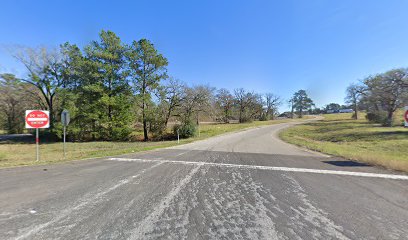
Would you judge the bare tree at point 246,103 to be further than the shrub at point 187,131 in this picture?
Yes

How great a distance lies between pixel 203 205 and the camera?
360 centimetres

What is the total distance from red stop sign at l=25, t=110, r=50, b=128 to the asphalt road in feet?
15.6

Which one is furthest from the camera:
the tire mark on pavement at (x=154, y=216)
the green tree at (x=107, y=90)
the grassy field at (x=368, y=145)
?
the green tree at (x=107, y=90)

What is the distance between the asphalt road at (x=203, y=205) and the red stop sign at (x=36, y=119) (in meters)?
4.76

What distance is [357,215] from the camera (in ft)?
10.5

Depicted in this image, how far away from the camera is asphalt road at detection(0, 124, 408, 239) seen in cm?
269

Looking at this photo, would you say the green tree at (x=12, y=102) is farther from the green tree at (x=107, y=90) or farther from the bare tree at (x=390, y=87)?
the bare tree at (x=390, y=87)

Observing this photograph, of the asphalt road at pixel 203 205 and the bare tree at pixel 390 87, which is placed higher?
the bare tree at pixel 390 87

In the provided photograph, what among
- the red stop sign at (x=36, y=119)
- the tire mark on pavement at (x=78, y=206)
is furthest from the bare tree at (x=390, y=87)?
the red stop sign at (x=36, y=119)

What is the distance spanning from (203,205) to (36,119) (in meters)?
11.0

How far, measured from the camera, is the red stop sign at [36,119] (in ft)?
30.9

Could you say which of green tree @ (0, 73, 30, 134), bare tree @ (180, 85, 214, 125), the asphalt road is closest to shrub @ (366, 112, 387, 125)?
bare tree @ (180, 85, 214, 125)

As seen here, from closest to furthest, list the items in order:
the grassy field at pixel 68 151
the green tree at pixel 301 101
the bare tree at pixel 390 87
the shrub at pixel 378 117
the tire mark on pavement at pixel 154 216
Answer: the tire mark on pavement at pixel 154 216 → the grassy field at pixel 68 151 → the bare tree at pixel 390 87 → the shrub at pixel 378 117 → the green tree at pixel 301 101

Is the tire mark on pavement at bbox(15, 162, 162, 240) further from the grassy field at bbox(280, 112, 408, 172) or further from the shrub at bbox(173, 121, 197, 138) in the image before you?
the shrub at bbox(173, 121, 197, 138)
